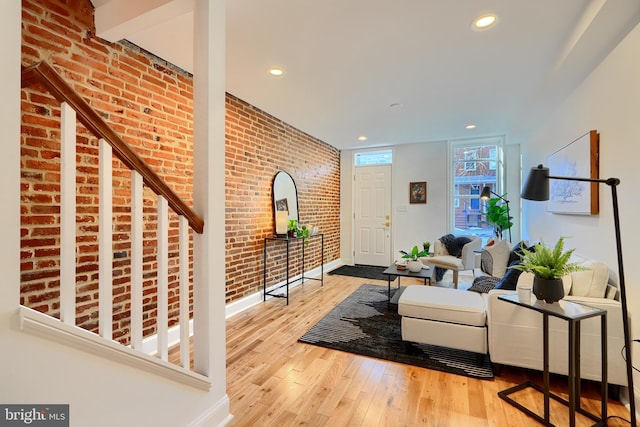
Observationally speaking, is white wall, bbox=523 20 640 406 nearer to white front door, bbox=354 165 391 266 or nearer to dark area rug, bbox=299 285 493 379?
dark area rug, bbox=299 285 493 379

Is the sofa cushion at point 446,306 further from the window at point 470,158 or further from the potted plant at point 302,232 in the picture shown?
the window at point 470,158

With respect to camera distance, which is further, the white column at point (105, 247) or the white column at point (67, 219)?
the white column at point (105, 247)

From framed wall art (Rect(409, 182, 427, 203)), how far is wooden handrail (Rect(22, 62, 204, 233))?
4.84 metres

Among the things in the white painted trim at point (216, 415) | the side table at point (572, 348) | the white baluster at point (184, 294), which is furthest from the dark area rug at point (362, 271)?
the white baluster at point (184, 294)

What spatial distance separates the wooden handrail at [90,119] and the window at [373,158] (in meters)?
5.03

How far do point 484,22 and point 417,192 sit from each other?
380 cm

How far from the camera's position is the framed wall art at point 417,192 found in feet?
18.1

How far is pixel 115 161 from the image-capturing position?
7.02 ft

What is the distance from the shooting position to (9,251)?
89 centimetres

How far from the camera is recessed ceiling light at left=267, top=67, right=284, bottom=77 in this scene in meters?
2.62

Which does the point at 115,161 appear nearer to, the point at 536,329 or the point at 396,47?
the point at 396,47

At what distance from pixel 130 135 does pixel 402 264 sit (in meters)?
3.05

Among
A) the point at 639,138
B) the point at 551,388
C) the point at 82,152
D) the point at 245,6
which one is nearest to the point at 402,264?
the point at 551,388

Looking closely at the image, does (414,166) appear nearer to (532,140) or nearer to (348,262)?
(532,140)
